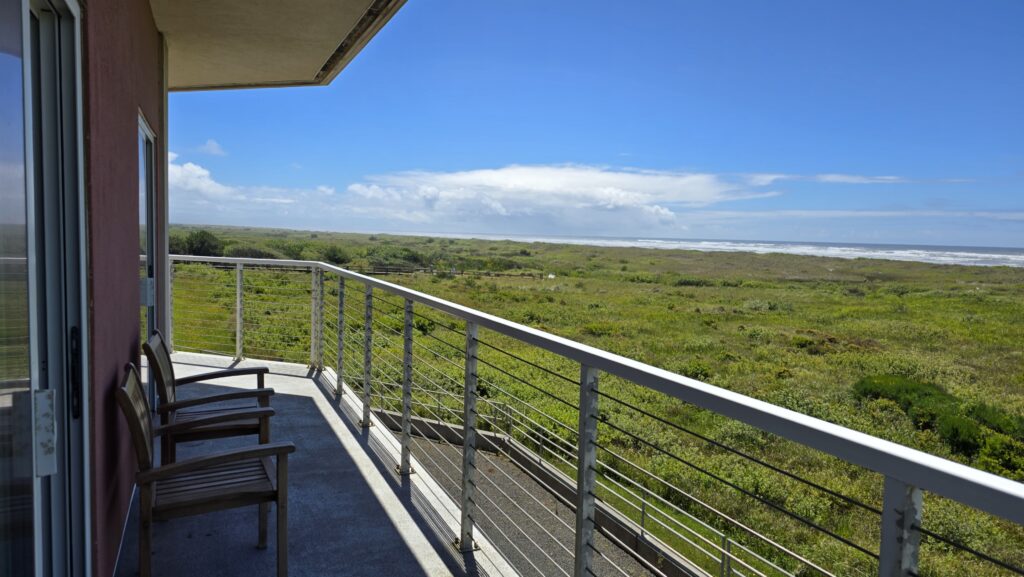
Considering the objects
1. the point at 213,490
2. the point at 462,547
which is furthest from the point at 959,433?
the point at 213,490

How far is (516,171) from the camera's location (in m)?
116

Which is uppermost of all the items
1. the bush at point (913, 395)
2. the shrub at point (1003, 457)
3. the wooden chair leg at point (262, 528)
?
the wooden chair leg at point (262, 528)

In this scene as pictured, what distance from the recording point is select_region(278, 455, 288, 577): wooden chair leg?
86.4 inches

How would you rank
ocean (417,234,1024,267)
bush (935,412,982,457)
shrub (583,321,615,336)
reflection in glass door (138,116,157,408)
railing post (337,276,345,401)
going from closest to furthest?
reflection in glass door (138,116,157,408) → railing post (337,276,345,401) → bush (935,412,982,457) → shrub (583,321,615,336) → ocean (417,234,1024,267)

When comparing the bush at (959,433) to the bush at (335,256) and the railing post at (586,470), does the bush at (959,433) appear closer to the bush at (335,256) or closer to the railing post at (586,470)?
the railing post at (586,470)

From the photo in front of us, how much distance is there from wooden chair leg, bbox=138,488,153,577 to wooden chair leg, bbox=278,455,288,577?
39cm

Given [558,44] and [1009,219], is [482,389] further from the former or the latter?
[1009,219]

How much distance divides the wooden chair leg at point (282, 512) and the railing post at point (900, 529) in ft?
6.14

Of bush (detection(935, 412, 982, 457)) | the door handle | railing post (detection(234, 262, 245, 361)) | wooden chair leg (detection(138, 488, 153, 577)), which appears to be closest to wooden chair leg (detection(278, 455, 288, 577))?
wooden chair leg (detection(138, 488, 153, 577))

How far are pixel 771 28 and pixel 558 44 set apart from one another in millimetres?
17179

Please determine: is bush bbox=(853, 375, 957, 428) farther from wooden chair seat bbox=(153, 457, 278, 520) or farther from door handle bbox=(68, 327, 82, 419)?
door handle bbox=(68, 327, 82, 419)

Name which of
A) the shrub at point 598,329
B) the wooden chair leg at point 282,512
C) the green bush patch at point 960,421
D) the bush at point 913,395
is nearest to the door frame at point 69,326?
the wooden chair leg at point 282,512

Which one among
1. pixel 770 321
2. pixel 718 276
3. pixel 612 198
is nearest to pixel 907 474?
pixel 770 321

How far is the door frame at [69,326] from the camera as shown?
1.51 metres
